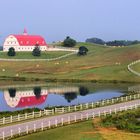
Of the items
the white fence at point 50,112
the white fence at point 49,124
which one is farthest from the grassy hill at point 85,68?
the white fence at point 49,124

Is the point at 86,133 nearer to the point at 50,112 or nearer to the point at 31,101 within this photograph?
the point at 50,112

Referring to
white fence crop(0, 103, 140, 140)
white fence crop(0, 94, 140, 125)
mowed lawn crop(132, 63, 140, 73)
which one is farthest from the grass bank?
mowed lawn crop(132, 63, 140, 73)

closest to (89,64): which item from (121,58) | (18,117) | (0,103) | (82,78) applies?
(121,58)

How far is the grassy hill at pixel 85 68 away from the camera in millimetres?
143625

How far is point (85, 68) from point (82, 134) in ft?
362

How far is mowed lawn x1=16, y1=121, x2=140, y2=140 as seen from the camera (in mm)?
48625

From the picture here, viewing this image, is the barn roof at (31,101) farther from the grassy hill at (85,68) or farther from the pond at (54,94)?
the grassy hill at (85,68)

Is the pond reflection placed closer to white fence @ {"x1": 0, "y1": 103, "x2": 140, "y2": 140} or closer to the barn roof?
the barn roof

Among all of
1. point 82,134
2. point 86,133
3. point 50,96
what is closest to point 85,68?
point 50,96

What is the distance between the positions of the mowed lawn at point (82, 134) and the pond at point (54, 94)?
107 feet

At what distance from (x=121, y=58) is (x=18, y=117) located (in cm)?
12146

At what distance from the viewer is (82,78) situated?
142250mm

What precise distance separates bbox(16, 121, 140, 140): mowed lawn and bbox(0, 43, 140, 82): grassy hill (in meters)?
82.5

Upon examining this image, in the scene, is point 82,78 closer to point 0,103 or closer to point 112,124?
point 0,103
